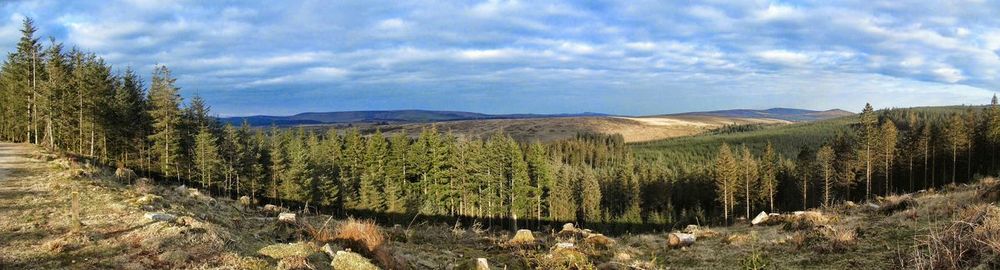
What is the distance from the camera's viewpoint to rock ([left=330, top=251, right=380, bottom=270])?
311 inches

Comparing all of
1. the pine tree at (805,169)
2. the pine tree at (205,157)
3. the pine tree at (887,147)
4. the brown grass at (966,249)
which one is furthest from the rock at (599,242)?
the pine tree at (805,169)

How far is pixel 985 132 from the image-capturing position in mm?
65750

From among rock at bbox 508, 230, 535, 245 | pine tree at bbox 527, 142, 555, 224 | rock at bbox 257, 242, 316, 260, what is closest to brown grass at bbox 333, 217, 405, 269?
rock at bbox 257, 242, 316, 260

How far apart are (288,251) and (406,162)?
2480 inches

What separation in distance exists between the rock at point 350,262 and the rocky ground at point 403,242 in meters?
0.02

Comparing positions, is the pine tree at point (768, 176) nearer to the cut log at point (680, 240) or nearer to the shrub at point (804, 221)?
the shrub at point (804, 221)

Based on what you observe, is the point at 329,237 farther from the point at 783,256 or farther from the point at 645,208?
the point at 645,208

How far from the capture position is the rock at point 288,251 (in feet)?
27.4

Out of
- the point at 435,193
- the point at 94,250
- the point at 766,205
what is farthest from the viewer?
the point at 766,205

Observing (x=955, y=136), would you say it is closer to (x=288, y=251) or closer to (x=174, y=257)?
(x=288, y=251)

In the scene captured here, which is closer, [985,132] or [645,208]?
[985,132]

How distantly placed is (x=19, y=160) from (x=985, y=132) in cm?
9437

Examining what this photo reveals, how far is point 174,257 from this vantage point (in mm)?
7922

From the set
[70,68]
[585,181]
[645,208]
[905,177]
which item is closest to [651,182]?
[645,208]
